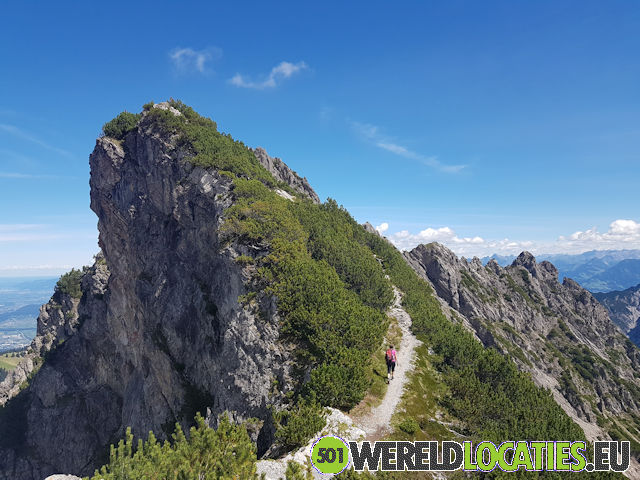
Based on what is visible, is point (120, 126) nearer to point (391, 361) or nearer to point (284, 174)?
point (284, 174)

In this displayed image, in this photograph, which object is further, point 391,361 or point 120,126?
point 120,126

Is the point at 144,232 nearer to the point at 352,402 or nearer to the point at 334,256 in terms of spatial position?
the point at 334,256

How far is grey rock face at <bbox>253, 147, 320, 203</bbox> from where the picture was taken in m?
105

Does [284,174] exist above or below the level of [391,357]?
above

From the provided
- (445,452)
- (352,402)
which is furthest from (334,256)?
(445,452)

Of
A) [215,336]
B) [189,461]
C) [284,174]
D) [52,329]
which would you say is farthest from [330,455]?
[52,329]

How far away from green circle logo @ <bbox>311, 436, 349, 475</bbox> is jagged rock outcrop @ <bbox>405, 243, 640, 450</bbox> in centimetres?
7652

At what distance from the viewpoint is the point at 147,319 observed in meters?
62.0

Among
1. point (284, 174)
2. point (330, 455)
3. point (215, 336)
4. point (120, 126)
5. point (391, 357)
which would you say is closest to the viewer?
point (330, 455)

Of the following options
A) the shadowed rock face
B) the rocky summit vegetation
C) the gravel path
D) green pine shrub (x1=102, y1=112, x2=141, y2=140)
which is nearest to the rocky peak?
the rocky summit vegetation

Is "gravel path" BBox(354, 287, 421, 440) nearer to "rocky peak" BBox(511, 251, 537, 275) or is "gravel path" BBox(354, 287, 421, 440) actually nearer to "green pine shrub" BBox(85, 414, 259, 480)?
"green pine shrub" BBox(85, 414, 259, 480)

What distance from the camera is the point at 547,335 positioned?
4966 inches

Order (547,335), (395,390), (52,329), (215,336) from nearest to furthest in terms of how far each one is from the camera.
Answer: (395,390)
(215,336)
(52,329)
(547,335)

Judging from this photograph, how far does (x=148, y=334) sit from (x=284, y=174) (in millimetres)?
69567
